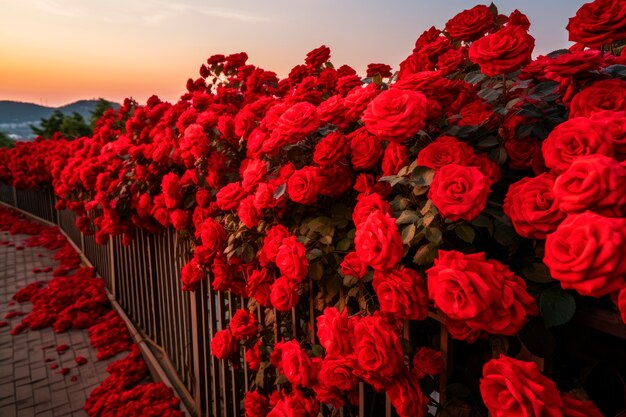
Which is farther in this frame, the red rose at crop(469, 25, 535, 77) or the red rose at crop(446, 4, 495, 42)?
the red rose at crop(446, 4, 495, 42)

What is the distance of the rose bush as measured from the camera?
3.28ft

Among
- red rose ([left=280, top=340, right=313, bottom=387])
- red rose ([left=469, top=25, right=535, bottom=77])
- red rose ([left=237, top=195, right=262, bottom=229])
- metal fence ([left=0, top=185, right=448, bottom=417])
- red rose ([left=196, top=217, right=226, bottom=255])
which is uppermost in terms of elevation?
red rose ([left=469, top=25, right=535, bottom=77])

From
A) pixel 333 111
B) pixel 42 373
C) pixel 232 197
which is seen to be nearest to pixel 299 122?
pixel 333 111

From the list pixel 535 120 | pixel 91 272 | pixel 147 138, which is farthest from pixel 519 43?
pixel 91 272

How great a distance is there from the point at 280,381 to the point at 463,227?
1325 mm

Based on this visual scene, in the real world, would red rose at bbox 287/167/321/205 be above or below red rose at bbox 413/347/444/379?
above

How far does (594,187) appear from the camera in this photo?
87cm

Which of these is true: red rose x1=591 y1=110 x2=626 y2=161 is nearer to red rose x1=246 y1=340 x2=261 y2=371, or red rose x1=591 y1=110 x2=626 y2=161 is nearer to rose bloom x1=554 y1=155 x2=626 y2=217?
rose bloom x1=554 y1=155 x2=626 y2=217

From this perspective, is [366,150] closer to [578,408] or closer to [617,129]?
[617,129]

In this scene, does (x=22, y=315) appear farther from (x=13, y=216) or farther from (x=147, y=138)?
(x=13, y=216)

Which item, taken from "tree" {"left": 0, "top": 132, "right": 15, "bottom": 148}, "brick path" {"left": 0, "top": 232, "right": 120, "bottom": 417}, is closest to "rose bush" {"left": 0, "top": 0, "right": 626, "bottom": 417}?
"brick path" {"left": 0, "top": 232, "right": 120, "bottom": 417}

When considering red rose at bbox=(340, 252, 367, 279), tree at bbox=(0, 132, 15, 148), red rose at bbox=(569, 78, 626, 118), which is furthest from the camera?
tree at bbox=(0, 132, 15, 148)

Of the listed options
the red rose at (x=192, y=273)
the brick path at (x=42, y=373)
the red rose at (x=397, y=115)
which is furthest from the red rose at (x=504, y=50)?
the brick path at (x=42, y=373)

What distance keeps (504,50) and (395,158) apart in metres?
0.49
